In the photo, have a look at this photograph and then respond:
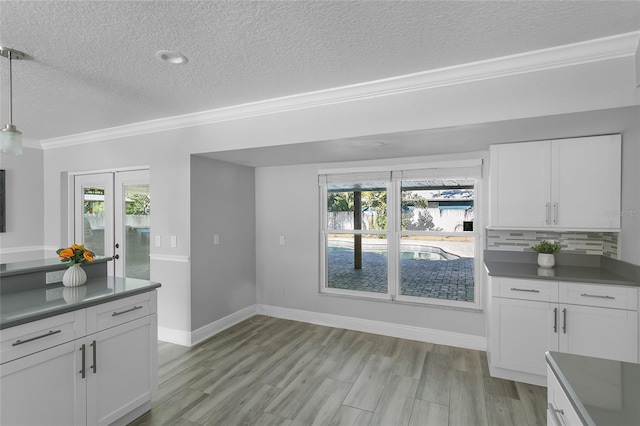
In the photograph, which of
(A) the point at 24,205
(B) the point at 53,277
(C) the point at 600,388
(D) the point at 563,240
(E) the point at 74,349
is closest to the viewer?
(C) the point at 600,388

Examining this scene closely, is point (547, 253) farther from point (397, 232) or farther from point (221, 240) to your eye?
point (221, 240)

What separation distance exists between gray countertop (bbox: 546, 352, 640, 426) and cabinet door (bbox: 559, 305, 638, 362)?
5.64ft

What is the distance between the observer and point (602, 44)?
202cm

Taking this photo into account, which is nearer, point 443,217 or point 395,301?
point 443,217

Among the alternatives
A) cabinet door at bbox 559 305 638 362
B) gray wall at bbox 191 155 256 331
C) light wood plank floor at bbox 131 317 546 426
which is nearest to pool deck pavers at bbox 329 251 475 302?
light wood plank floor at bbox 131 317 546 426

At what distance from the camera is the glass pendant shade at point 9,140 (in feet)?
6.76

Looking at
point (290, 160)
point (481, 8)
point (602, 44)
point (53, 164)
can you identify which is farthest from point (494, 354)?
point (53, 164)

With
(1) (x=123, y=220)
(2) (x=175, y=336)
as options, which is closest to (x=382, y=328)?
(2) (x=175, y=336)

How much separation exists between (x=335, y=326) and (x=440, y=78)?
Answer: 317 cm

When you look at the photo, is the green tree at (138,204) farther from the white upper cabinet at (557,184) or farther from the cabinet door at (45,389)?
the white upper cabinet at (557,184)

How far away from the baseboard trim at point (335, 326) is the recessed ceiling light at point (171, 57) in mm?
2852

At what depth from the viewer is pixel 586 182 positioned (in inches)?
110

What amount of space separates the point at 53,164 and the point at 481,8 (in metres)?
5.95

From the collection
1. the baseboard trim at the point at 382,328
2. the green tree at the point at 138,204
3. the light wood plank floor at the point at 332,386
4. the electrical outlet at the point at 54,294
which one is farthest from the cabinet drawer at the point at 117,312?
the baseboard trim at the point at 382,328
